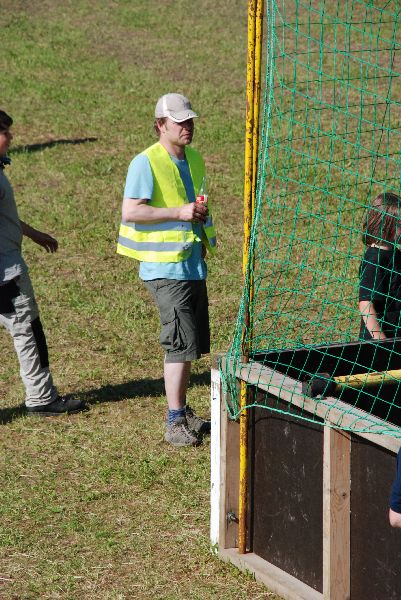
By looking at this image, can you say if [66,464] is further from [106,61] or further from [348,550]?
[106,61]

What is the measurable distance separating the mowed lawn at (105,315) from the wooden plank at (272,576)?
0.16ft

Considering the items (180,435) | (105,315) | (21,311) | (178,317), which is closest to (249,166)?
(178,317)

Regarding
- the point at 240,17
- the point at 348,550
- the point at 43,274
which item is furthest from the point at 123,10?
the point at 348,550

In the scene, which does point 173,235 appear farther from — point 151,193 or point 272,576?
point 272,576

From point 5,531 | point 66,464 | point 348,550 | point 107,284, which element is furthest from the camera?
point 107,284

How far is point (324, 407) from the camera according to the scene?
177 inches

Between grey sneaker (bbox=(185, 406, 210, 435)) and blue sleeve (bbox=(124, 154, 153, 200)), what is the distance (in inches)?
51.9

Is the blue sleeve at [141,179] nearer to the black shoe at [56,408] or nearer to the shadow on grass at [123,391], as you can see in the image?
the black shoe at [56,408]

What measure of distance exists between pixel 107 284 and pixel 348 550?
5.41 m

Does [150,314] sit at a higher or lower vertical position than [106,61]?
lower

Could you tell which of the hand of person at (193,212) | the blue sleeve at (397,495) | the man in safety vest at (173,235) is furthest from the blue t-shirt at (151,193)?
the blue sleeve at (397,495)

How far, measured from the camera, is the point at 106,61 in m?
17.3

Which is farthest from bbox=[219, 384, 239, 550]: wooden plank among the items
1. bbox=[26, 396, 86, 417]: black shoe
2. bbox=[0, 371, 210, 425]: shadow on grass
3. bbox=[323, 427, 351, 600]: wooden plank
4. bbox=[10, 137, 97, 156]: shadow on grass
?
bbox=[10, 137, 97, 156]: shadow on grass

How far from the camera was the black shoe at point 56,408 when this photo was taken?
22.8 feet
